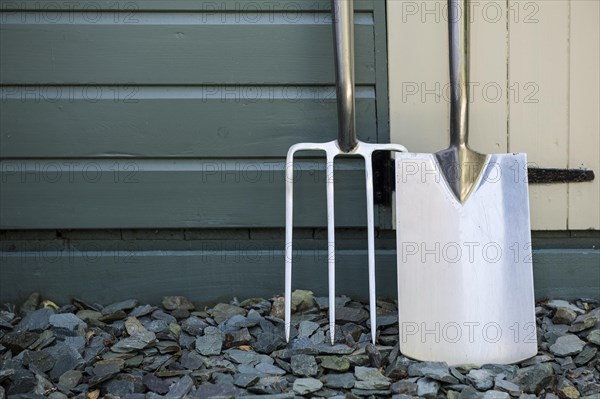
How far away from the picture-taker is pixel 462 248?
2.08 meters

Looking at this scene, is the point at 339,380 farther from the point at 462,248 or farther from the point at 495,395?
the point at 462,248

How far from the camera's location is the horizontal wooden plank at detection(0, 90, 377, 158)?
229 centimetres

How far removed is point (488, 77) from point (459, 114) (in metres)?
0.22

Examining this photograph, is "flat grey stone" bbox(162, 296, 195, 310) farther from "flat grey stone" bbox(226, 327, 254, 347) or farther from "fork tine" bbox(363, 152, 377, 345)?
"fork tine" bbox(363, 152, 377, 345)

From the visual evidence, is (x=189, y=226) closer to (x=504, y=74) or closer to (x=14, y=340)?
(x=14, y=340)

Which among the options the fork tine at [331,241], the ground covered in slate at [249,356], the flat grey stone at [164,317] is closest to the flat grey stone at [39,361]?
the ground covered in slate at [249,356]

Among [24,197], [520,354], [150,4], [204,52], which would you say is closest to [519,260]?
[520,354]

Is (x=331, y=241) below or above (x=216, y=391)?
above

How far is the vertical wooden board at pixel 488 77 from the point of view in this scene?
2.26 metres

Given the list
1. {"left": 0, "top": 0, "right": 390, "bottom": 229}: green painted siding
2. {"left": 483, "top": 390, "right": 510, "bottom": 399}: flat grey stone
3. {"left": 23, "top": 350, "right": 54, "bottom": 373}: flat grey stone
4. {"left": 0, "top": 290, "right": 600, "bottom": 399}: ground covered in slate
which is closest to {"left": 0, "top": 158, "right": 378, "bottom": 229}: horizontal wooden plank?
{"left": 0, "top": 0, "right": 390, "bottom": 229}: green painted siding

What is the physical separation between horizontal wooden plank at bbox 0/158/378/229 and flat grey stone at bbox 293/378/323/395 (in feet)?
1.92

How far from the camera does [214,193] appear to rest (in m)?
2.32

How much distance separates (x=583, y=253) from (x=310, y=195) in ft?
2.80

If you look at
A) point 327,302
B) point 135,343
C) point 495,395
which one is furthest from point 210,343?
point 495,395
